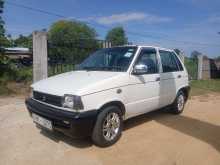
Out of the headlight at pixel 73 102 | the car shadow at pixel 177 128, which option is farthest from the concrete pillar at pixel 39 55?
the headlight at pixel 73 102

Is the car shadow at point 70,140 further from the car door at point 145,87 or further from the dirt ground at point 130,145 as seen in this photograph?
the car door at point 145,87

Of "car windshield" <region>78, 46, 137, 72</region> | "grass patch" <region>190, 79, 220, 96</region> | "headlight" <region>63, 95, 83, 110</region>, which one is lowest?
"grass patch" <region>190, 79, 220, 96</region>

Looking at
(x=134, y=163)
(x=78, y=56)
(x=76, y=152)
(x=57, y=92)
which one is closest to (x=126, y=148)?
(x=134, y=163)

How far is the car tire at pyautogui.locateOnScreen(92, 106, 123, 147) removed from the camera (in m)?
4.10

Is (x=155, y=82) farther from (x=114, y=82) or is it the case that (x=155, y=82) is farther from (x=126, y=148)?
(x=126, y=148)

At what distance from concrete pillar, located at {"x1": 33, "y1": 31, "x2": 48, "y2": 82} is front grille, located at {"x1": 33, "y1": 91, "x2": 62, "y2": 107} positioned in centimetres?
386

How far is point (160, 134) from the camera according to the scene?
5043mm

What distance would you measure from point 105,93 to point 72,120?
739 mm

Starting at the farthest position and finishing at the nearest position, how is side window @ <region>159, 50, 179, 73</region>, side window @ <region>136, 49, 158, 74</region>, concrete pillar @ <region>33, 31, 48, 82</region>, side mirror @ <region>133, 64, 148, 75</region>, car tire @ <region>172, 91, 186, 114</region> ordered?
1. concrete pillar @ <region>33, 31, 48, 82</region>
2. car tire @ <region>172, 91, 186, 114</region>
3. side window @ <region>159, 50, 179, 73</region>
4. side window @ <region>136, 49, 158, 74</region>
5. side mirror @ <region>133, 64, 148, 75</region>

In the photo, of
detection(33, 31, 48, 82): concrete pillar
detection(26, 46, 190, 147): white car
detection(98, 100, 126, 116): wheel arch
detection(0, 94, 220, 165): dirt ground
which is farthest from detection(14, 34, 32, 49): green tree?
detection(98, 100, 126, 116): wheel arch

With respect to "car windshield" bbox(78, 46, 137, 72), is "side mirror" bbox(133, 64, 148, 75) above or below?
below

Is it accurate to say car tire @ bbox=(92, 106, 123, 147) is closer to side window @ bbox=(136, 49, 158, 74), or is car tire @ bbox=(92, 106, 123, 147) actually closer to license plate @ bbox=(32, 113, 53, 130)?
license plate @ bbox=(32, 113, 53, 130)

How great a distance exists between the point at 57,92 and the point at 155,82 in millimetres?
2288

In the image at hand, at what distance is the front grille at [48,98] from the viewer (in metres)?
4.04
